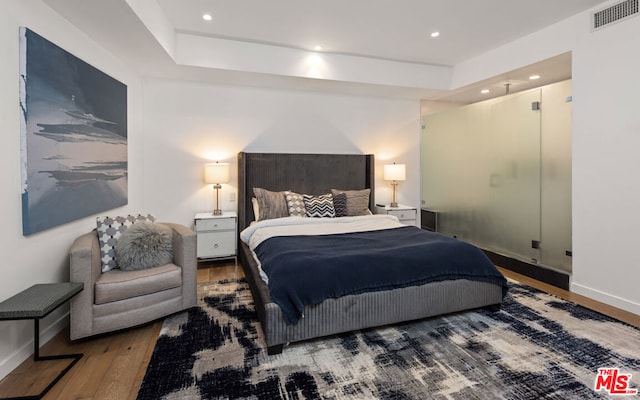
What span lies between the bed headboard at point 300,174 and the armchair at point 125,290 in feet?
5.13

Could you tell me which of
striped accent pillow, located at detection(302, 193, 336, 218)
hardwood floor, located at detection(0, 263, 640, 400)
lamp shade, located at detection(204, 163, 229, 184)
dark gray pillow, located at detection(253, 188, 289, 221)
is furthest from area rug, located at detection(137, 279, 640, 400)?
lamp shade, located at detection(204, 163, 229, 184)

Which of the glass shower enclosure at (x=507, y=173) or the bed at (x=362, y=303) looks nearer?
the bed at (x=362, y=303)

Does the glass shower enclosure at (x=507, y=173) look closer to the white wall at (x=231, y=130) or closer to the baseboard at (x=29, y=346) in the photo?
the white wall at (x=231, y=130)

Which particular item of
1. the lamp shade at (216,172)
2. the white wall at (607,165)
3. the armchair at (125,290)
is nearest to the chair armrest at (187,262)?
the armchair at (125,290)

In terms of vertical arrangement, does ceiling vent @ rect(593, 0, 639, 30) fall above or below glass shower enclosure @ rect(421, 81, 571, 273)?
above

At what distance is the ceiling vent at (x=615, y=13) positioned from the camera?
2.75 meters

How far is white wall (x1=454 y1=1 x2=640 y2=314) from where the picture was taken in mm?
2793

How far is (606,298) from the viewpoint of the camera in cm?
299

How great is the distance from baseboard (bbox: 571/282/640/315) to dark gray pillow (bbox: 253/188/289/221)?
10.4 ft

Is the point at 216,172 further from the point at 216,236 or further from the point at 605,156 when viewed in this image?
the point at 605,156

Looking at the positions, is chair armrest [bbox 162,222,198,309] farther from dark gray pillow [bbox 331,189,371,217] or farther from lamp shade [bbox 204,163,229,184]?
dark gray pillow [bbox 331,189,371,217]

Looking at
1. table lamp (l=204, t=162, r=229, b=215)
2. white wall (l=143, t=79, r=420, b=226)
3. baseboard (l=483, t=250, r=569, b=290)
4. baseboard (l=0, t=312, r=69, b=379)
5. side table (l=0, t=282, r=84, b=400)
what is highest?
white wall (l=143, t=79, r=420, b=226)

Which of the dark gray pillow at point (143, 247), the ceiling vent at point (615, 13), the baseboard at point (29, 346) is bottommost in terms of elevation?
the baseboard at point (29, 346)

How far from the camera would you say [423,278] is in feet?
8.28
